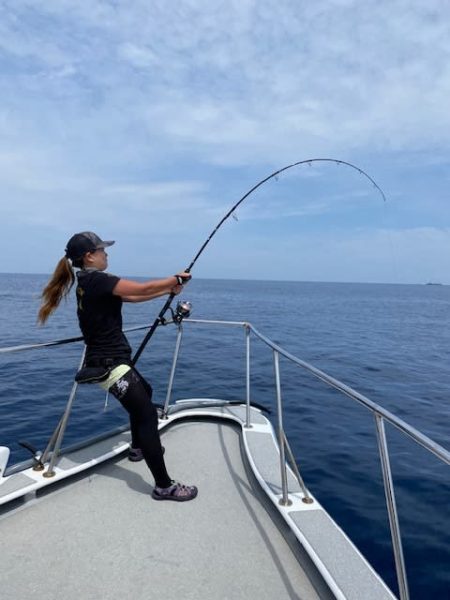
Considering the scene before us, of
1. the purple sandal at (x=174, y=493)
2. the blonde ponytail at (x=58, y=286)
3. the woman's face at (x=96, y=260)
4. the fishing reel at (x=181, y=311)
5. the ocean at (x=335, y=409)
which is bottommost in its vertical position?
the ocean at (x=335, y=409)

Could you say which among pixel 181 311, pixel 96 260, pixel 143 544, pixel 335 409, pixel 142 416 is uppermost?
pixel 96 260

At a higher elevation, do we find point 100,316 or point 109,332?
point 100,316

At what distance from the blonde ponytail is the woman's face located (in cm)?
14

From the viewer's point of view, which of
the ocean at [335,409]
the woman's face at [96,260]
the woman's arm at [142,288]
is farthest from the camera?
the ocean at [335,409]

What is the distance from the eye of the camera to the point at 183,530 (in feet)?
9.05

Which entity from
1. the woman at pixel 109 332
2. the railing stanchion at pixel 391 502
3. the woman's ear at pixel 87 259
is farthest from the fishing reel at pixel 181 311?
the railing stanchion at pixel 391 502

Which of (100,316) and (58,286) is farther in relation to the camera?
(58,286)

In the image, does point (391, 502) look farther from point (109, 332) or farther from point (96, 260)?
point (96, 260)

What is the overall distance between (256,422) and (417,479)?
2.44m

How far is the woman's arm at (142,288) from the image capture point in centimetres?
278

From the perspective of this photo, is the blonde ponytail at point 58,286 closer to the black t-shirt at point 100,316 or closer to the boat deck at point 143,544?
the black t-shirt at point 100,316

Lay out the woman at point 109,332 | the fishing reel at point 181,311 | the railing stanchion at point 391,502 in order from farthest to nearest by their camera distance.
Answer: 1. the fishing reel at point 181,311
2. the woman at point 109,332
3. the railing stanchion at point 391,502

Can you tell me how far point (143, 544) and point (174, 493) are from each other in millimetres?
528

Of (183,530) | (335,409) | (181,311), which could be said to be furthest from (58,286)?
(335,409)
